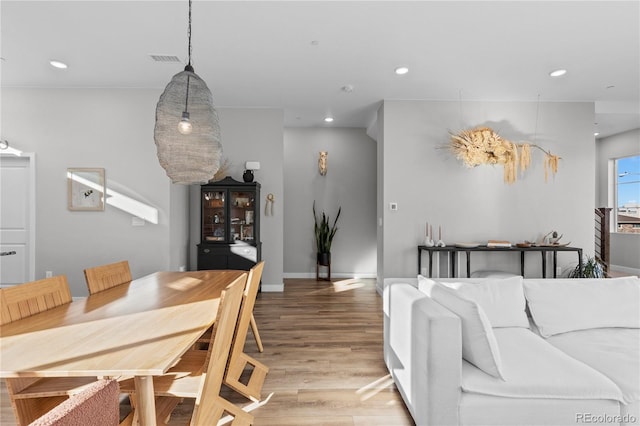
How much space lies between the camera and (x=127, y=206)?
14.0 feet

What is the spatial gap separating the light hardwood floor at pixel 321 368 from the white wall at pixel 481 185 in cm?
137

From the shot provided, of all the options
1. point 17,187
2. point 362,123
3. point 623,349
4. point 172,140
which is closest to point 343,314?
point 623,349

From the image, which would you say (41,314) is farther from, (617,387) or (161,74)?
(161,74)

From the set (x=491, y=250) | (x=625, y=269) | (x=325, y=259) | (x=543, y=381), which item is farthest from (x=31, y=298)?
(x=625, y=269)

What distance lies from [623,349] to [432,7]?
263cm

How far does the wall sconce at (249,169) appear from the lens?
190 inches

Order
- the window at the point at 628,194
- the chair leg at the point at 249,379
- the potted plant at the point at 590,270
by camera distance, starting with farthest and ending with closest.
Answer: the window at the point at 628,194
the potted plant at the point at 590,270
the chair leg at the point at 249,379

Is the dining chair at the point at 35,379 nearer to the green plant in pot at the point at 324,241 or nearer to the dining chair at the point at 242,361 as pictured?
the dining chair at the point at 242,361

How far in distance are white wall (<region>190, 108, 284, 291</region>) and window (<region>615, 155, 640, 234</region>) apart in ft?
22.4

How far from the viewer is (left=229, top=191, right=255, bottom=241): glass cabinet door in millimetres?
4812

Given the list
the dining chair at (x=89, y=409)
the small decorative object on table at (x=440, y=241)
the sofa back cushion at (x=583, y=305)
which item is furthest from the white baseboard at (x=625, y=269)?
the dining chair at (x=89, y=409)

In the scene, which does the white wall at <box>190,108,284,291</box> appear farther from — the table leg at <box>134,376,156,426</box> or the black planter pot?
the table leg at <box>134,376,156,426</box>

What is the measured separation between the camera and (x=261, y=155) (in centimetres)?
505

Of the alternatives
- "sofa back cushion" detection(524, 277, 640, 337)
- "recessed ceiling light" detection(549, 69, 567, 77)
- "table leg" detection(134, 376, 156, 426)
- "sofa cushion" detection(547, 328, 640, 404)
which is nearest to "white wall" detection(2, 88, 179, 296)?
"table leg" detection(134, 376, 156, 426)
